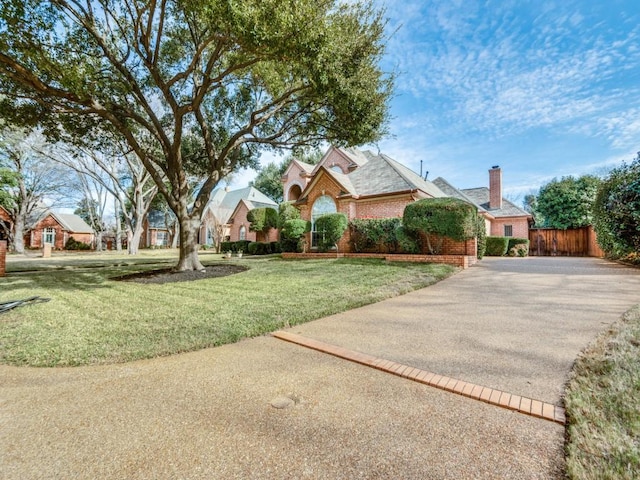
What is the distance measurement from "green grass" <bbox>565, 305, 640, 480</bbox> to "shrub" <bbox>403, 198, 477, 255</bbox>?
7006 millimetres

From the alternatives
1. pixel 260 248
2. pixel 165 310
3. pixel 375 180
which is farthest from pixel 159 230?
pixel 165 310

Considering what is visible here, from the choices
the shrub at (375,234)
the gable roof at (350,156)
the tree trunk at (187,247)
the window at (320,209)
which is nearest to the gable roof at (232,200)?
the gable roof at (350,156)

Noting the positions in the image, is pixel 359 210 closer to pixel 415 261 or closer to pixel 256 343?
pixel 415 261

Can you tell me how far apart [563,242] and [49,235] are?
52.9 metres

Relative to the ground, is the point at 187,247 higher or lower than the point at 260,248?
higher

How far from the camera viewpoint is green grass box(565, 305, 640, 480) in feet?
5.13

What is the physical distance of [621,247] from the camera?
10.6 m

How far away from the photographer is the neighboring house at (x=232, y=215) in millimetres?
26898

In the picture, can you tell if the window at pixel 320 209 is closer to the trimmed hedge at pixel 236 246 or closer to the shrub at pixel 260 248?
the shrub at pixel 260 248

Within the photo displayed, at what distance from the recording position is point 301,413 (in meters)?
2.19

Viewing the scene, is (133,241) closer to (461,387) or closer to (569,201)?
(461,387)

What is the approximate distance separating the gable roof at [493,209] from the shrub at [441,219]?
16897 mm

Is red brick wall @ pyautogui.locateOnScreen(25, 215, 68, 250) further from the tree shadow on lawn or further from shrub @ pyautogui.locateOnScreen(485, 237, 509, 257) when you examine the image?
shrub @ pyautogui.locateOnScreen(485, 237, 509, 257)

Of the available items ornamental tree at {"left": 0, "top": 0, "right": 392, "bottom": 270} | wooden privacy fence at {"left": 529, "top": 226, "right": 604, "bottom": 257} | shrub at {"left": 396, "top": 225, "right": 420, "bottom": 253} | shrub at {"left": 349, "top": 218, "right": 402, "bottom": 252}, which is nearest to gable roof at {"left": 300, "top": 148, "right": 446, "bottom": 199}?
shrub at {"left": 349, "top": 218, "right": 402, "bottom": 252}
